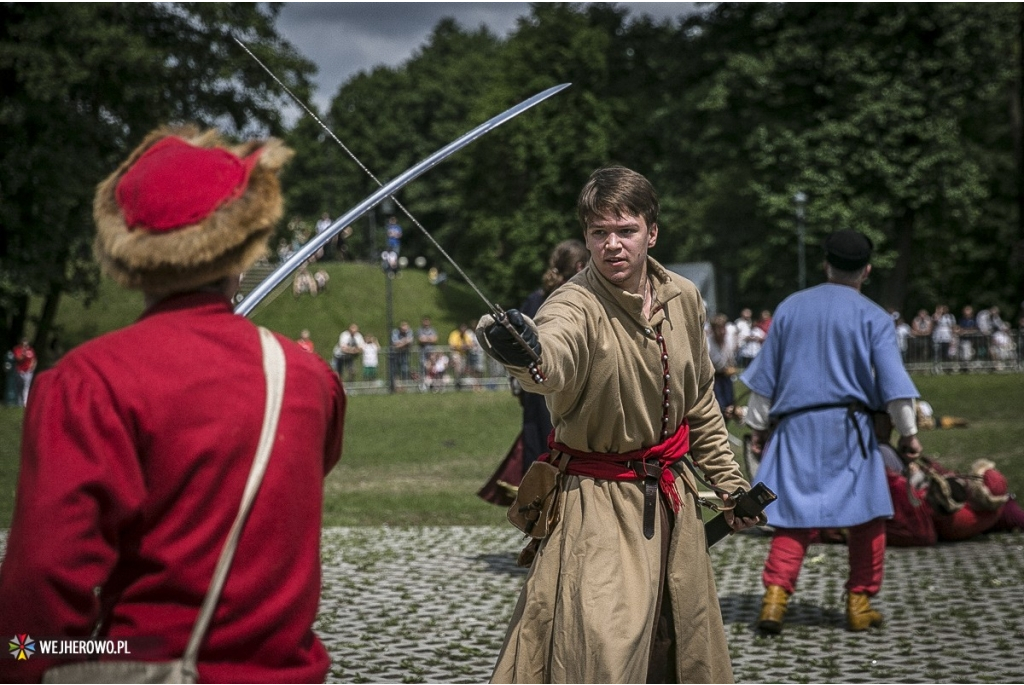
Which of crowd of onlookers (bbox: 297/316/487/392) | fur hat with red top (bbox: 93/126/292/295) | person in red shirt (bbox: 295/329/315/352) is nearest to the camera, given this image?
fur hat with red top (bbox: 93/126/292/295)

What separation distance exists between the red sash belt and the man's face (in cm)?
53

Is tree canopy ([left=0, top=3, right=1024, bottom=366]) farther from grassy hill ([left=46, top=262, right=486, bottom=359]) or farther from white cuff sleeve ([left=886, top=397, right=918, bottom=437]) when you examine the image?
white cuff sleeve ([left=886, top=397, right=918, bottom=437])

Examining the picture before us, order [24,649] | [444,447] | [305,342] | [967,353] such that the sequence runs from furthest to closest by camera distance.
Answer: [967,353]
[305,342]
[444,447]
[24,649]

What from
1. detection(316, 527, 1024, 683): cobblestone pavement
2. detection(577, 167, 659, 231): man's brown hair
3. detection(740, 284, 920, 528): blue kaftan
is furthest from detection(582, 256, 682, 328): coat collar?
detection(740, 284, 920, 528): blue kaftan

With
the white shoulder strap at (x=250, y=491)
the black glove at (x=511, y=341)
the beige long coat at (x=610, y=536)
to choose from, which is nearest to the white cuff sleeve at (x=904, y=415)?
the beige long coat at (x=610, y=536)

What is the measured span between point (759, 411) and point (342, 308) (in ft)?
160

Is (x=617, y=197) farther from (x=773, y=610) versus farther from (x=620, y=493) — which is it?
(x=773, y=610)

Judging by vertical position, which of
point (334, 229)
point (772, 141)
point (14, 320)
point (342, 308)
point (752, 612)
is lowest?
point (752, 612)

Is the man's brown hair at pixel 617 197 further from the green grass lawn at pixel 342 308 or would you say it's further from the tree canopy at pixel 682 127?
the green grass lawn at pixel 342 308

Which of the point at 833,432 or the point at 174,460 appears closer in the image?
the point at 174,460

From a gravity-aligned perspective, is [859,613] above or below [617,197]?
below

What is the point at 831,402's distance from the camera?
282 inches

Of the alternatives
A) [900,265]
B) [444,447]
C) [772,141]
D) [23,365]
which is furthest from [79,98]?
[900,265]

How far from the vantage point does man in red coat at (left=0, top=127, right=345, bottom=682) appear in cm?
227
